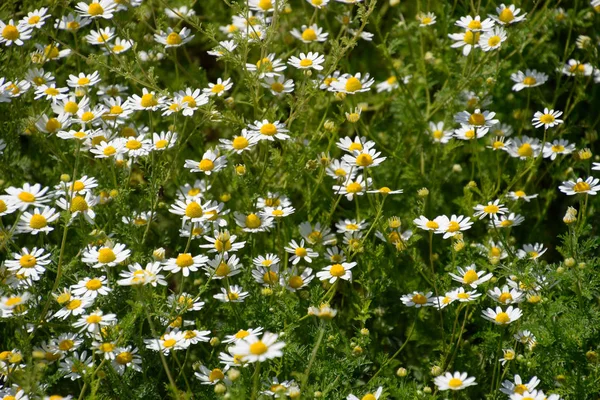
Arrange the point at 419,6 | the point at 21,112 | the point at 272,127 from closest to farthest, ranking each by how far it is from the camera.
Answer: the point at 272,127, the point at 21,112, the point at 419,6

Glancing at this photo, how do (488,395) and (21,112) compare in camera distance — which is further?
(21,112)

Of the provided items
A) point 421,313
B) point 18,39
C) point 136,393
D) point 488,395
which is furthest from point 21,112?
point 488,395

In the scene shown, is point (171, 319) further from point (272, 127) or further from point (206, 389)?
point (272, 127)

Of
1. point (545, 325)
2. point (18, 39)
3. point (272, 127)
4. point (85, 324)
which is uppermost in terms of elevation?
point (18, 39)

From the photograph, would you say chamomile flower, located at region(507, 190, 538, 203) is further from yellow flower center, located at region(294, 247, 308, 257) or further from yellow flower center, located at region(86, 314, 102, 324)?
yellow flower center, located at region(86, 314, 102, 324)

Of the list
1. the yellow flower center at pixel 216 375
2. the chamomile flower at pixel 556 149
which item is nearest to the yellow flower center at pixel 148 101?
the yellow flower center at pixel 216 375

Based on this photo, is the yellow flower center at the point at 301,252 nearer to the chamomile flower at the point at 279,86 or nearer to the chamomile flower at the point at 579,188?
the chamomile flower at the point at 279,86

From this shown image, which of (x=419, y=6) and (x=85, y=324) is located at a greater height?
(x=419, y=6)
